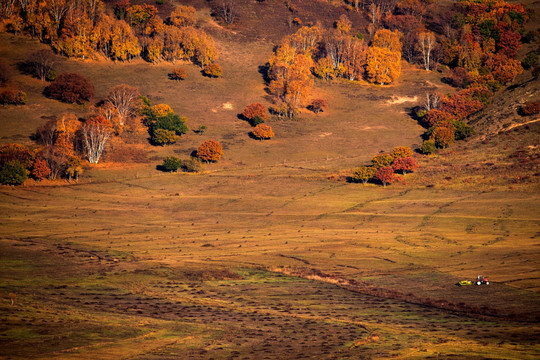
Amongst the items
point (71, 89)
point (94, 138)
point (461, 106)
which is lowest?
point (94, 138)

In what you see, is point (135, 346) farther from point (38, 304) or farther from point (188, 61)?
point (188, 61)

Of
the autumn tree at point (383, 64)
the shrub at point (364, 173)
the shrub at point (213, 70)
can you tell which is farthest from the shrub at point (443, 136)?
the shrub at point (213, 70)

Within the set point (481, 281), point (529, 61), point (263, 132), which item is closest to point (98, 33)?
point (263, 132)

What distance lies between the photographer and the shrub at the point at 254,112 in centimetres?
16650

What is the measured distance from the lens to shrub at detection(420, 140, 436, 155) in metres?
146

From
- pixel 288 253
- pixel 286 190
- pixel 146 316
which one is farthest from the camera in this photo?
pixel 286 190

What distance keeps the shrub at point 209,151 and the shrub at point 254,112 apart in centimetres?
2622

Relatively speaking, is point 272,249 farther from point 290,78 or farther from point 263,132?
point 290,78

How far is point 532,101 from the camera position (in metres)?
159

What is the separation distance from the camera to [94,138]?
134 m

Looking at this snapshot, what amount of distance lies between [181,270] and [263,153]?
85262 mm

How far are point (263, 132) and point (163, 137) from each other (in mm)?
27635

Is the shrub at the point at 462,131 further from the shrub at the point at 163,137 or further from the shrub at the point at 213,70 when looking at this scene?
the shrub at the point at 213,70

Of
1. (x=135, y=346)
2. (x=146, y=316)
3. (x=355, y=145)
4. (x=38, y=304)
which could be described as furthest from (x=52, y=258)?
(x=355, y=145)
